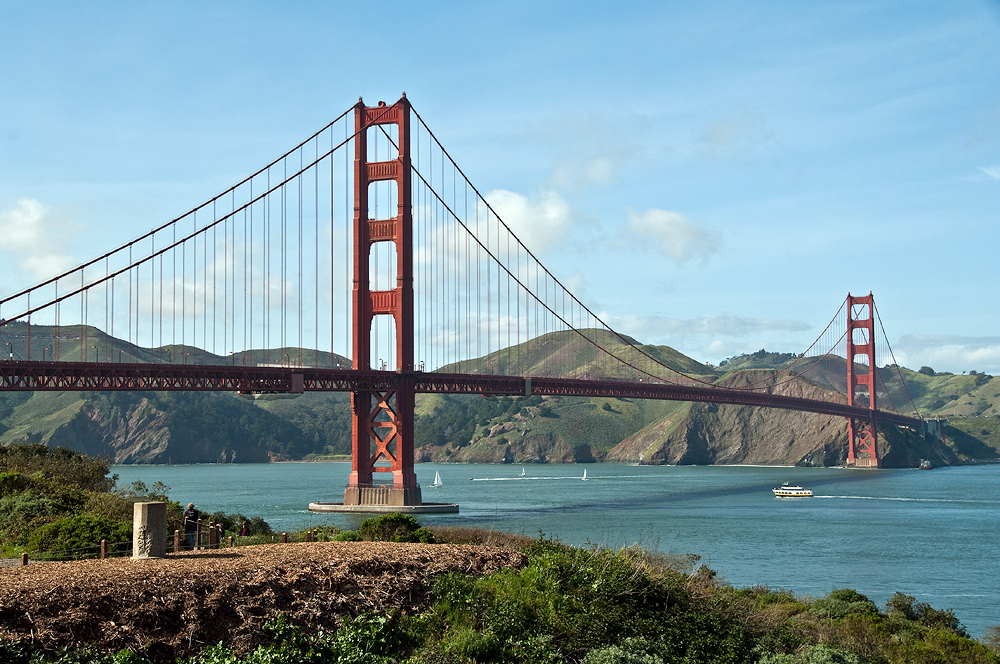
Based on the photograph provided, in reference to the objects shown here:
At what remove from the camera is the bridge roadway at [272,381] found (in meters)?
53.9

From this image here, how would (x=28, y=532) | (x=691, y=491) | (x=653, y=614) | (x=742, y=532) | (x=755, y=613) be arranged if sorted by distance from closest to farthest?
(x=653, y=614) → (x=755, y=613) → (x=28, y=532) → (x=742, y=532) → (x=691, y=491)

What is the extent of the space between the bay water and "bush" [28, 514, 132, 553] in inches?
431

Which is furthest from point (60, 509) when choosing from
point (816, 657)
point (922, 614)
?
point (922, 614)

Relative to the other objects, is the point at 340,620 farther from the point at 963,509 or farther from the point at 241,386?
the point at 963,509

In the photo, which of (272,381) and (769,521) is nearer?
(272,381)

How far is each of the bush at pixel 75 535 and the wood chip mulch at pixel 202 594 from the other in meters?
3.06

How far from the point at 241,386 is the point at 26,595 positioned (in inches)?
2017

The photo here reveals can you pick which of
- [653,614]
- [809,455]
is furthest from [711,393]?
[653,614]

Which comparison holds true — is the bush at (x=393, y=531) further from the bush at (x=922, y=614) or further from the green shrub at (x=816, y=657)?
the bush at (x=922, y=614)

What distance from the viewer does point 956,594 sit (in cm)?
4325

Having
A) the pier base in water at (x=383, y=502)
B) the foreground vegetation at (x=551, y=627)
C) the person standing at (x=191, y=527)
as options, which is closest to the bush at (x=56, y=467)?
the person standing at (x=191, y=527)

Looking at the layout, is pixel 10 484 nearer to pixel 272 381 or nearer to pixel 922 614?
pixel 922 614

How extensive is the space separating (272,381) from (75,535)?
46.3 meters

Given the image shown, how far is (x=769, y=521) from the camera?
72500 mm
